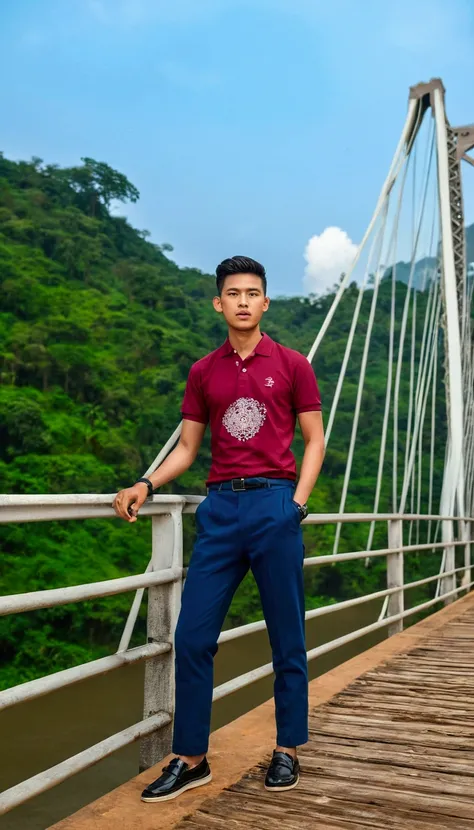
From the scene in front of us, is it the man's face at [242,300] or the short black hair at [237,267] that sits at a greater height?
the short black hair at [237,267]

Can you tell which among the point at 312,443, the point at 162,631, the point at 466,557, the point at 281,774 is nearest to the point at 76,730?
the point at 466,557

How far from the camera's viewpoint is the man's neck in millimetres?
1953

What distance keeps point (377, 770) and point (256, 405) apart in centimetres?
107

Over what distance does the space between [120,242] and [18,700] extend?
3642 cm

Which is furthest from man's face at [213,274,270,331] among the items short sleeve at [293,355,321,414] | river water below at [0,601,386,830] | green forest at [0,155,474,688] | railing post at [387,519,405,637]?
green forest at [0,155,474,688]

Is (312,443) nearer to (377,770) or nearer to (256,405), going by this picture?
(256,405)

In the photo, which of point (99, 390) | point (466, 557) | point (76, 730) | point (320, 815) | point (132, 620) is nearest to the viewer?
point (320, 815)

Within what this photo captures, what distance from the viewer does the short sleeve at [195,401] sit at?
200 centimetres

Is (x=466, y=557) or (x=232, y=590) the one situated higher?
(x=232, y=590)

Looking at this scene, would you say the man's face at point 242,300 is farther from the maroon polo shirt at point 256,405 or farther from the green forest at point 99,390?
the green forest at point 99,390

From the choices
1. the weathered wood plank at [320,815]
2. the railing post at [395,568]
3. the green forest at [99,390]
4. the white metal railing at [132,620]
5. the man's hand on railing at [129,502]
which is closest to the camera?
the white metal railing at [132,620]

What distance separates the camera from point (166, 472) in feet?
6.34

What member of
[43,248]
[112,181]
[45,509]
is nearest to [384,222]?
[45,509]

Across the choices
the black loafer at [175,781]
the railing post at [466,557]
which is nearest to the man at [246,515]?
the black loafer at [175,781]
